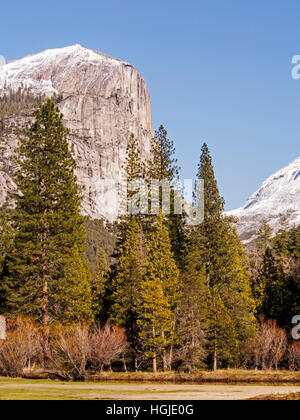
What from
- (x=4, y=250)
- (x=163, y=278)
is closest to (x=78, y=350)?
(x=163, y=278)

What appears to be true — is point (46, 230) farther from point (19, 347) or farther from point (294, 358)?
point (294, 358)

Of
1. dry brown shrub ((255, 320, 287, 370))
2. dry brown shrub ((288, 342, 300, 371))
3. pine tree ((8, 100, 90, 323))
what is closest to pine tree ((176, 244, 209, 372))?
dry brown shrub ((255, 320, 287, 370))

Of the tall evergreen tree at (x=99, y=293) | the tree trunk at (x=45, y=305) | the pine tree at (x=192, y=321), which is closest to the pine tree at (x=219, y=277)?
the pine tree at (x=192, y=321)

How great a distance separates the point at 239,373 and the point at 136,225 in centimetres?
1471

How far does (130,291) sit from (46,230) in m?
8.99

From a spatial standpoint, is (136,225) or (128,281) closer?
(128,281)

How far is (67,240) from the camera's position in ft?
128

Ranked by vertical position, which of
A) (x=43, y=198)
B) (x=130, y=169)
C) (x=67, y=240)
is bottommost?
(x=67, y=240)

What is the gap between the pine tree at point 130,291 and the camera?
145 ft

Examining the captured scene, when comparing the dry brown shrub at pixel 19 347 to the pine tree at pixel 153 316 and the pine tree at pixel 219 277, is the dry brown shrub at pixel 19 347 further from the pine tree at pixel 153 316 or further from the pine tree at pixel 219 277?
the pine tree at pixel 219 277

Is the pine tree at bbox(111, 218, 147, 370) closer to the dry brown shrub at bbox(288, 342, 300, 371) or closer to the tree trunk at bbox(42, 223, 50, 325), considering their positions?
the tree trunk at bbox(42, 223, 50, 325)

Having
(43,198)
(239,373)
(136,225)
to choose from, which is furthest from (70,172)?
(239,373)
